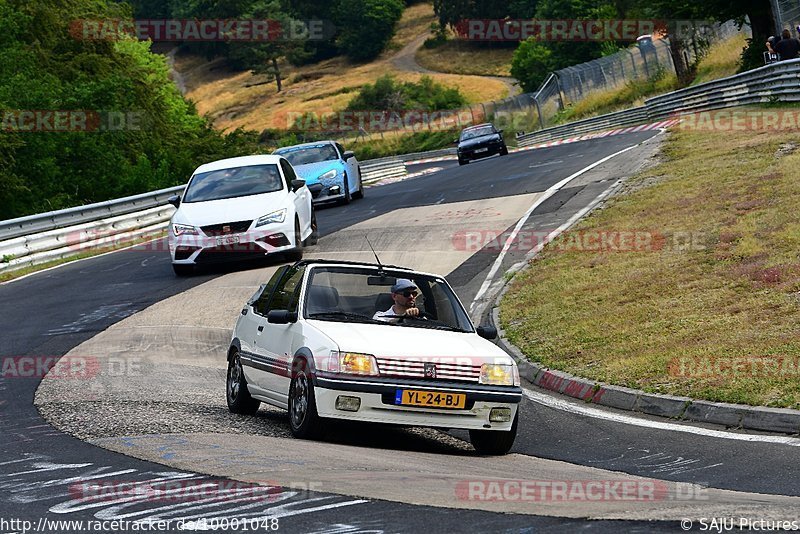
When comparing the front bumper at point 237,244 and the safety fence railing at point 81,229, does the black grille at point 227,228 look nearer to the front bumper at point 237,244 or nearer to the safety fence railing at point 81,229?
the front bumper at point 237,244

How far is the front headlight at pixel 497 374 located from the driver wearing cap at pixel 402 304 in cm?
102

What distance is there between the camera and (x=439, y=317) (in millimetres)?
10734

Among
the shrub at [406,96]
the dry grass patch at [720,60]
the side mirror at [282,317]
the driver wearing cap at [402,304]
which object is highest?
the side mirror at [282,317]

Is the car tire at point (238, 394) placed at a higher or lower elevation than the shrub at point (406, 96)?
higher

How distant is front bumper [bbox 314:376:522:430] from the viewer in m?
9.14

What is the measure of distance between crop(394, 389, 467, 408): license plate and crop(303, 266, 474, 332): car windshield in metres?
1.03

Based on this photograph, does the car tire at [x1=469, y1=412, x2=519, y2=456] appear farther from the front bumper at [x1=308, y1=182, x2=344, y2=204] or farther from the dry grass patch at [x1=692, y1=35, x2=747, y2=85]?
the dry grass patch at [x1=692, y1=35, x2=747, y2=85]

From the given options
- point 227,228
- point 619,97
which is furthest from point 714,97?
point 227,228

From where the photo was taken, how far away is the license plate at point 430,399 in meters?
9.22

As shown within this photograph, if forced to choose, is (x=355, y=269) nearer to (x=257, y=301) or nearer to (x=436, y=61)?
(x=257, y=301)

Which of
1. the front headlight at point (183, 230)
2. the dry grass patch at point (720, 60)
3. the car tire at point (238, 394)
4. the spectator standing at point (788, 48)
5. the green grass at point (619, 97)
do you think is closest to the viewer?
the car tire at point (238, 394)

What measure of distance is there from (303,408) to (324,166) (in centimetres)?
2207

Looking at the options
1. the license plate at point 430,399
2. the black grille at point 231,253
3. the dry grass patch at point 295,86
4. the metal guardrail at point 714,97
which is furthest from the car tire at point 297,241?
the dry grass patch at point 295,86

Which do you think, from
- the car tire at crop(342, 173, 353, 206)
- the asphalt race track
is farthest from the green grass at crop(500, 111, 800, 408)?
the car tire at crop(342, 173, 353, 206)
